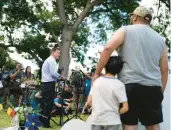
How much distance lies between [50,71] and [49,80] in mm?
186

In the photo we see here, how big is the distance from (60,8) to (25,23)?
2323 millimetres

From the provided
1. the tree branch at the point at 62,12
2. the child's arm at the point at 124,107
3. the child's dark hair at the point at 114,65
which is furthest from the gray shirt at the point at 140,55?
the tree branch at the point at 62,12

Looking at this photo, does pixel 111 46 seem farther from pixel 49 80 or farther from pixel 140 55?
pixel 49 80

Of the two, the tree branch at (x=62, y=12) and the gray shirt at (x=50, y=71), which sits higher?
the tree branch at (x=62, y=12)

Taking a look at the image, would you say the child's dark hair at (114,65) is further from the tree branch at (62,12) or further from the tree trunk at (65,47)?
the tree branch at (62,12)

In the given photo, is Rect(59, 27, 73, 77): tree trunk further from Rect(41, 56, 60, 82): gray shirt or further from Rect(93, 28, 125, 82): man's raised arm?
Rect(93, 28, 125, 82): man's raised arm

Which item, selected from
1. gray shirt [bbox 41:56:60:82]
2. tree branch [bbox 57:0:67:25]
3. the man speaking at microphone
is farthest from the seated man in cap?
tree branch [bbox 57:0:67:25]

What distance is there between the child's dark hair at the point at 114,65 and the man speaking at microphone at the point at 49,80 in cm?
436

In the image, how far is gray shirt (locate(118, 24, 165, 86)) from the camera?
355cm

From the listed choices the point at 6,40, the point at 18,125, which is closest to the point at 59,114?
the point at 18,125

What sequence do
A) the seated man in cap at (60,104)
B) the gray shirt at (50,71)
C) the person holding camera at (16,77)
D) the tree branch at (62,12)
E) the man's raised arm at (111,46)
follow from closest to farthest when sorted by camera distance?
the man's raised arm at (111,46) → the gray shirt at (50,71) → the seated man in cap at (60,104) → the person holding camera at (16,77) → the tree branch at (62,12)

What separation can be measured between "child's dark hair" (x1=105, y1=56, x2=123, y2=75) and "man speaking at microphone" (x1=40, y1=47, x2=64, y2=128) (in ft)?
14.3

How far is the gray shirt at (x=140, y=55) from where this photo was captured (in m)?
3.55

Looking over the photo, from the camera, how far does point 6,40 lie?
79.3 feet
